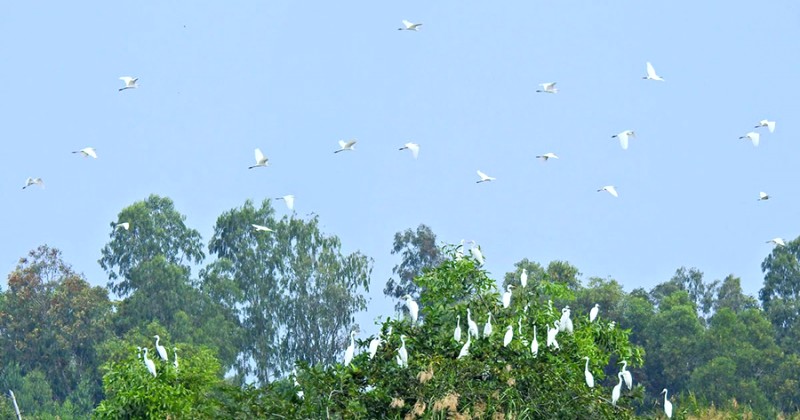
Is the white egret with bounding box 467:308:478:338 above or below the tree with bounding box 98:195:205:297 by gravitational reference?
above

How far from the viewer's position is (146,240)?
Result: 62.6 m

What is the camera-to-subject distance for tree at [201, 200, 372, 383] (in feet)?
196

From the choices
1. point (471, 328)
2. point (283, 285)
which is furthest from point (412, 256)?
point (471, 328)

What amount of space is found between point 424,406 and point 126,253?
158 feet

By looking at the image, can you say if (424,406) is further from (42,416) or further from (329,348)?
(329,348)

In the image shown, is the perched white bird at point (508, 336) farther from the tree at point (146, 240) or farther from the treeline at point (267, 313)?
the tree at point (146, 240)

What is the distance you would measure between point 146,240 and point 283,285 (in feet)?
16.9

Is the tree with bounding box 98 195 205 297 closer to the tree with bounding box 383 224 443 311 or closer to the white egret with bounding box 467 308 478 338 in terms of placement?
the tree with bounding box 383 224 443 311

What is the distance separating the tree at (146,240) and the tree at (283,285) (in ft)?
3.28

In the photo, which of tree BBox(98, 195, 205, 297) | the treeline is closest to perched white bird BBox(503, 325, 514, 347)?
the treeline

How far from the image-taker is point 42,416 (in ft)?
163

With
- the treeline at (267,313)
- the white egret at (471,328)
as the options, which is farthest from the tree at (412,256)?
the white egret at (471,328)

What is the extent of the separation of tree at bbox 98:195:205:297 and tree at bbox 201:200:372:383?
100 centimetres

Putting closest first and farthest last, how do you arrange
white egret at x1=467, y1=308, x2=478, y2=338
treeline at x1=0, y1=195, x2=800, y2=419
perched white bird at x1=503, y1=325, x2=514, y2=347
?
perched white bird at x1=503, y1=325, x2=514, y2=347 → white egret at x1=467, y1=308, x2=478, y2=338 → treeline at x1=0, y1=195, x2=800, y2=419
